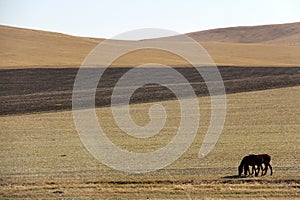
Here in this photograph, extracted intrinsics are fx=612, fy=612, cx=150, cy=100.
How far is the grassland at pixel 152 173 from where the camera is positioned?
61.9ft

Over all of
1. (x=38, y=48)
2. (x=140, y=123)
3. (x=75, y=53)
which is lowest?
(x=140, y=123)

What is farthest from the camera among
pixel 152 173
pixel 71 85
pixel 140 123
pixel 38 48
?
pixel 38 48

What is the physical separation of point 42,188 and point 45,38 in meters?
85.2

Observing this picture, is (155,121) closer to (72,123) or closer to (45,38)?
(72,123)

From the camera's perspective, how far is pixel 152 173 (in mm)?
22031

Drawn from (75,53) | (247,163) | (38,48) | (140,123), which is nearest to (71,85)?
(75,53)

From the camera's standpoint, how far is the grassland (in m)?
18.9

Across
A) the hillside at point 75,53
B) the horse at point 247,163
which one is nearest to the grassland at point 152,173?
the horse at point 247,163

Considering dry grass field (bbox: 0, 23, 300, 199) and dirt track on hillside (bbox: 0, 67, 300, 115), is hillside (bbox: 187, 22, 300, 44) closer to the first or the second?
dry grass field (bbox: 0, 23, 300, 199)

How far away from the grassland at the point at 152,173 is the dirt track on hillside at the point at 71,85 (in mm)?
8515

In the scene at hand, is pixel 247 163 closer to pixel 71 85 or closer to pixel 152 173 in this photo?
pixel 152 173

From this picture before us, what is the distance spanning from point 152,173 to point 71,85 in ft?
144

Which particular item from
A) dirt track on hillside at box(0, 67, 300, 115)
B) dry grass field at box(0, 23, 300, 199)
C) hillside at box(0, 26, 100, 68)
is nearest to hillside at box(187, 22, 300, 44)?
dry grass field at box(0, 23, 300, 199)

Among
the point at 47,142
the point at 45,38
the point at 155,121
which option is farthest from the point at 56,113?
the point at 45,38
